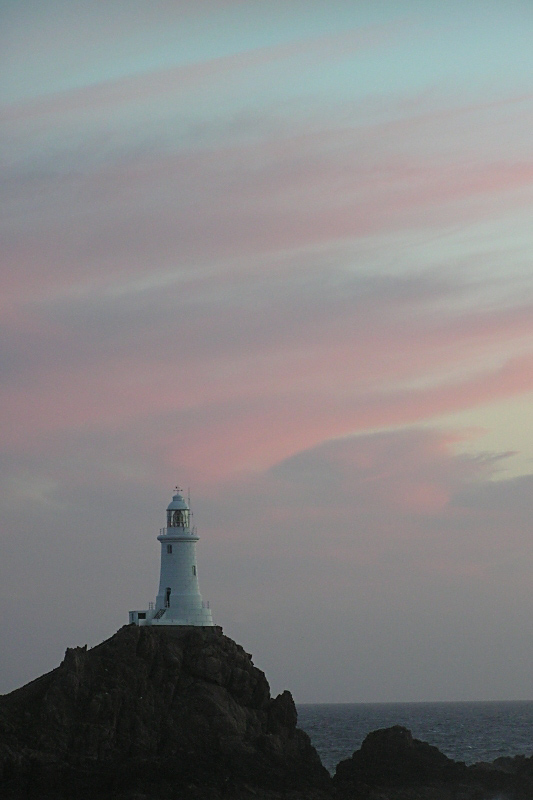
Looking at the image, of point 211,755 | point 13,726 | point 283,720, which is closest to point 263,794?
point 211,755

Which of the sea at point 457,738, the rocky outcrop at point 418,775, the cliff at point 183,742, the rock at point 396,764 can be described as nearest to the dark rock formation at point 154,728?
the cliff at point 183,742

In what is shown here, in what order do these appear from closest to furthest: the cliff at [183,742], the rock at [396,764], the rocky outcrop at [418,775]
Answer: the cliff at [183,742]
the rocky outcrop at [418,775]
the rock at [396,764]

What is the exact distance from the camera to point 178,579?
7531 centimetres

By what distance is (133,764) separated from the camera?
61656 millimetres

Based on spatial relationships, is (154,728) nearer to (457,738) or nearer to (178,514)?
(178,514)

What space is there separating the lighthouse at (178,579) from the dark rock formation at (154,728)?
289 cm

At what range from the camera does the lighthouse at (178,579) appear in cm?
7331

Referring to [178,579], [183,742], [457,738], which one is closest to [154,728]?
[183,742]

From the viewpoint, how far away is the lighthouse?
73312mm

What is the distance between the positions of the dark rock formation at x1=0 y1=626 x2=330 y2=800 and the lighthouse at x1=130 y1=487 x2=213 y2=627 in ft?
9.48

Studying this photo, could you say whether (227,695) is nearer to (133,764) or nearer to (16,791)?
(133,764)

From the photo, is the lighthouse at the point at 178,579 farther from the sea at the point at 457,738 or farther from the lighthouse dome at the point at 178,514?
the sea at the point at 457,738

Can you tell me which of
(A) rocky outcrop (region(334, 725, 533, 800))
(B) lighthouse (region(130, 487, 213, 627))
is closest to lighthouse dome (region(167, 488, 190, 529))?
(B) lighthouse (region(130, 487, 213, 627))

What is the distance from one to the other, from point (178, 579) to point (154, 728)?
12.7 m
